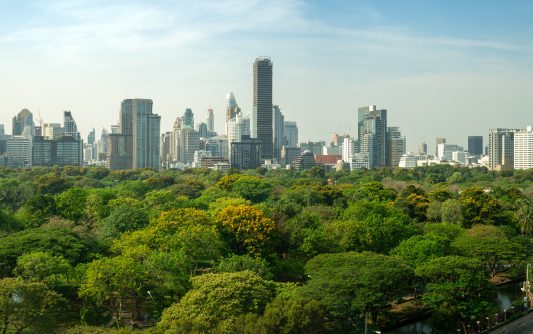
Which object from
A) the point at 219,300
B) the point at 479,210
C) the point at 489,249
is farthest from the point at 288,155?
the point at 219,300

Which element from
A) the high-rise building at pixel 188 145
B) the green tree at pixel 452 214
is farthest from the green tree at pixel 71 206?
the high-rise building at pixel 188 145

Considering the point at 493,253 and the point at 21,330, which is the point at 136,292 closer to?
the point at 21,330

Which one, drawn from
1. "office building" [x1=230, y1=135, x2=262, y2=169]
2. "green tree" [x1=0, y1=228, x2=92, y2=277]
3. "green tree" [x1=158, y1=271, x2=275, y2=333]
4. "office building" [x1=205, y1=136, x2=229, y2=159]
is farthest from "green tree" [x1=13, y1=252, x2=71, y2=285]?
"office building" [x1=205, y1=136, x2=229, y2=159]

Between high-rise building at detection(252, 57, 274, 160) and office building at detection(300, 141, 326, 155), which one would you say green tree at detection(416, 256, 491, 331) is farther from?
office building at detection(300, 141, 326, 155)

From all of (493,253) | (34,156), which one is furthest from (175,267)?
(34,156)

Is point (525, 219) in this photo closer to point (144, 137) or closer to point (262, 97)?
point (144, 137)
